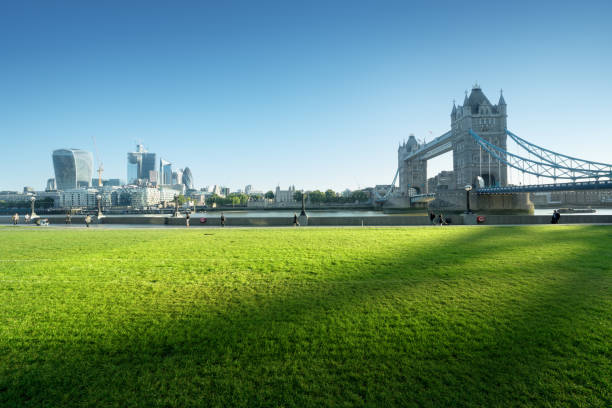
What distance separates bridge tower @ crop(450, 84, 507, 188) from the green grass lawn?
291 feet

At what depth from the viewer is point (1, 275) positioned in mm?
7879

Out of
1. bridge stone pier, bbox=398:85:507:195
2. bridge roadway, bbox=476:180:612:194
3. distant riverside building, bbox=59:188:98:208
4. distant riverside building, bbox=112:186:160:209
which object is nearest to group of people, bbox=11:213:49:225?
bridge roadway, bbox=476:180:612:194

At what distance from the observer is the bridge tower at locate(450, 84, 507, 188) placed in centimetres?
8638

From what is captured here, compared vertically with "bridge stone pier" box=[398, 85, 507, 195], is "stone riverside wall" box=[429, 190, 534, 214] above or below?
below

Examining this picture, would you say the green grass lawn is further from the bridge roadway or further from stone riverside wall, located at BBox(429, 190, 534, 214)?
stone riverside wall, located at BBox(429, 190, 534, 214)

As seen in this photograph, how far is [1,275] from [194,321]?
676cm

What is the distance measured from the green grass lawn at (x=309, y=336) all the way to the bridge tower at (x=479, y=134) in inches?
3493

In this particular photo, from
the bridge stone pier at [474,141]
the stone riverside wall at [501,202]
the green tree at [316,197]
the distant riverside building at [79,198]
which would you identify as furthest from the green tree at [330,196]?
the distant riverside building at [79,198]

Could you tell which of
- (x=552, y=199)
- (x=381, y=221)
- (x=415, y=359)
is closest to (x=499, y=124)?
(x=552, y=199)

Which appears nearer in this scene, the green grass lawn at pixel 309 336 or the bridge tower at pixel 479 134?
the green grass lawn at pixel 309 336

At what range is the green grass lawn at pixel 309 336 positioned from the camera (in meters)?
3.23

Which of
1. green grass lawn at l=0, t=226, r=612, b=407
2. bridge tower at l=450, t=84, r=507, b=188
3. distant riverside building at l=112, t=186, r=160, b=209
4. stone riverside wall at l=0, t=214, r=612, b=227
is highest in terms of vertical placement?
bridge tower at l=450, t=84, r=507, b=188

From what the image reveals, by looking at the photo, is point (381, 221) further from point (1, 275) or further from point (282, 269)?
point (1, 275)

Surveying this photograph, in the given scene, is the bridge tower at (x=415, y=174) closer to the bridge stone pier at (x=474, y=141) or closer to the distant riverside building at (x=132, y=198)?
the bridge stone pier at (x=474, y=141)
